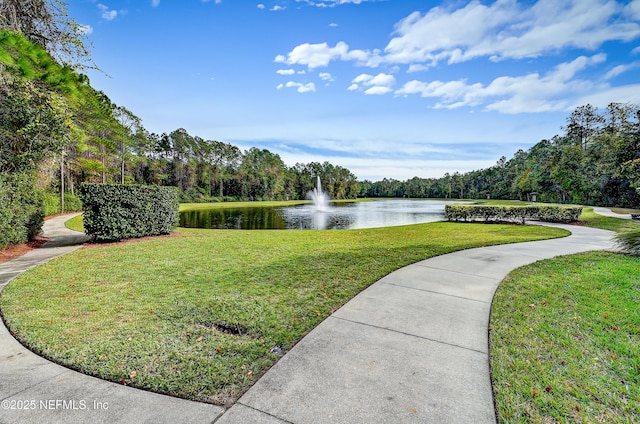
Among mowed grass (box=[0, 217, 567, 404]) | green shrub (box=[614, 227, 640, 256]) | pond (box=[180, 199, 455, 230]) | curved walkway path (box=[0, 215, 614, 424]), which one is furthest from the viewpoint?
pond (box=[180, 199, 455, 230])

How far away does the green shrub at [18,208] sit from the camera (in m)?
7.29

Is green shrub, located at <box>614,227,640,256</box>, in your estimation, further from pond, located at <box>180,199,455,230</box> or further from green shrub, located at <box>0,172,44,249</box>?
green shrub, located at <box>0,172,44,249</box>

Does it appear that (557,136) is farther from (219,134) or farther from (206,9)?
(219,134)

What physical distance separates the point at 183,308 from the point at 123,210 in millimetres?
6896

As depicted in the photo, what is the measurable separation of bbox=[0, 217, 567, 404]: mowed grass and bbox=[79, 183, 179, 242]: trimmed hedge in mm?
1528

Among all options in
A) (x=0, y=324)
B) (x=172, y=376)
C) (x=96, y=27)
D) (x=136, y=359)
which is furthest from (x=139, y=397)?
(x=96, y=27)

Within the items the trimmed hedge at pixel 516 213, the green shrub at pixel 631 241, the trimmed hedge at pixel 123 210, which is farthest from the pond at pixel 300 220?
the green shrub at pixel 631 241

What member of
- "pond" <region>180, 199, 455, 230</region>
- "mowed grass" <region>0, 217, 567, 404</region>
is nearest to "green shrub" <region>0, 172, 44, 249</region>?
"mowed grass" <region>0, 217, 567, 404</region>

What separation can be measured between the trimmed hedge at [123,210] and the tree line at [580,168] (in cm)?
1318

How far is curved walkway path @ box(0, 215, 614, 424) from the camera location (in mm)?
1962

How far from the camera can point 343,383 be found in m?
2.31

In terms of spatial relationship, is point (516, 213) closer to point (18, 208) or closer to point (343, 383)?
point (343, 383)

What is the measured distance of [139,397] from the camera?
2133 mm

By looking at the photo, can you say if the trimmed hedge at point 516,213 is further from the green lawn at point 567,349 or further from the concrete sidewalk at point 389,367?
the concrete sidewalk at point 389,367
